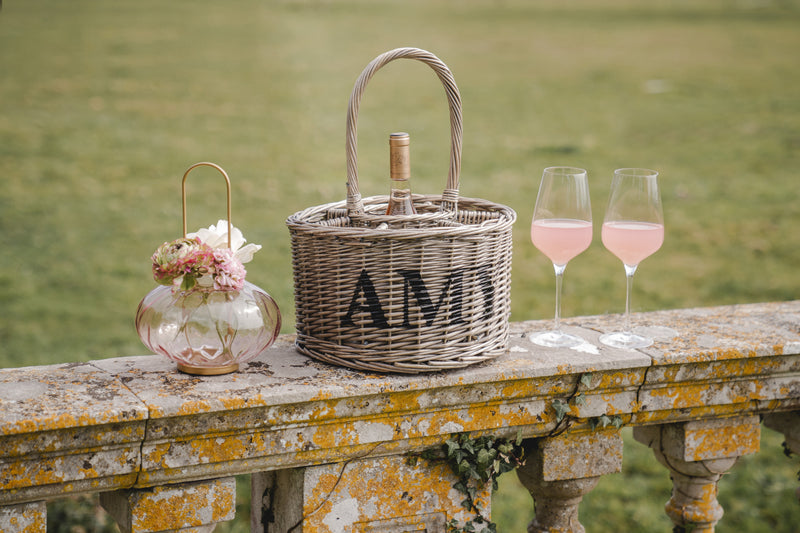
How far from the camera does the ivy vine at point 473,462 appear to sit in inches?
67.1

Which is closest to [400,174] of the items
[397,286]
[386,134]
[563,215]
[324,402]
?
[397,286]

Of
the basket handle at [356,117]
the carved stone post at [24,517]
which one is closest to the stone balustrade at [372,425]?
the carved stone post at [24,517]

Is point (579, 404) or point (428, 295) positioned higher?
point (428, 295)

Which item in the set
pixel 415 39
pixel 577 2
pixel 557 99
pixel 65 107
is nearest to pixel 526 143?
pixel 557 99

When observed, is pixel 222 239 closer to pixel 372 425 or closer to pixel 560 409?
pixel 372 425

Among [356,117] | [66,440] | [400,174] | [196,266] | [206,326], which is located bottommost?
[66,440]

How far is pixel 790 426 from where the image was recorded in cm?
211

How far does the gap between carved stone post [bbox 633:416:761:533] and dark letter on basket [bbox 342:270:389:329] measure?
0.77 meters

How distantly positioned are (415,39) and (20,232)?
6.07 metres

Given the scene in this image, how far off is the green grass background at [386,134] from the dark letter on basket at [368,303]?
273cm

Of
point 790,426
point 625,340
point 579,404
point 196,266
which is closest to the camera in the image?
point 196,266

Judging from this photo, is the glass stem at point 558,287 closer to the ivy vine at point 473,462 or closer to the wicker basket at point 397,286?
the wicker basket at point 397,286

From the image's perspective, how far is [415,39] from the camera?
11148mm

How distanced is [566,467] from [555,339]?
0.90ft
